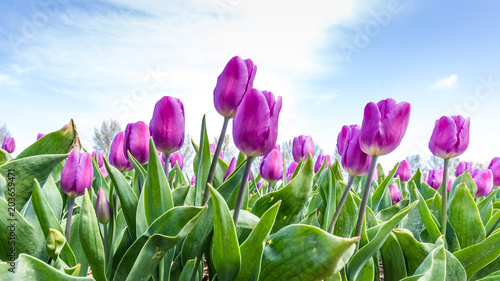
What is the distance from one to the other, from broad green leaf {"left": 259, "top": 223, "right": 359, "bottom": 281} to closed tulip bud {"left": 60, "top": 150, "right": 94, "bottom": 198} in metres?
0.55

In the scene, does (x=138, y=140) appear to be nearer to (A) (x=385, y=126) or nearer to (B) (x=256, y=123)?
(B) (x=256, y=123)

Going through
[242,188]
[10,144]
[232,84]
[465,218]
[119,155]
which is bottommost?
[465,218]

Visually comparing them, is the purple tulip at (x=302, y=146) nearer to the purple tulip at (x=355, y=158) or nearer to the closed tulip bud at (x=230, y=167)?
the closed tulip bud at (x=230, y=167)

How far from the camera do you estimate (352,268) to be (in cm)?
90

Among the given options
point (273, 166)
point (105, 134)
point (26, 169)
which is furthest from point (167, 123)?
point (105, 134)

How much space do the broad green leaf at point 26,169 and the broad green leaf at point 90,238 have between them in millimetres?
188

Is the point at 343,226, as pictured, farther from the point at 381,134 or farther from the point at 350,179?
the point at 381,134

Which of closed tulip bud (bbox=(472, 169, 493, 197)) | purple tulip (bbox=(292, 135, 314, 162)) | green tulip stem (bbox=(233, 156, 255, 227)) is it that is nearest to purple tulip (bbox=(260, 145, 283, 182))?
purple tulip (bbox=(292, 135, 314, 162))

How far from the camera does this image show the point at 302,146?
212 centimetres

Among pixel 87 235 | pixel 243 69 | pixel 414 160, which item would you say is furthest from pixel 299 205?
pixel 414 160

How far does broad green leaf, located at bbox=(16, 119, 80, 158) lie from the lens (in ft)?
3.53

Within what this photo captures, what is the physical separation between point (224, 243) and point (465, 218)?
1.08 meters

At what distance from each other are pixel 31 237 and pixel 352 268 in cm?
82

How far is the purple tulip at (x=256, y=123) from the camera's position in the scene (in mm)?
718
